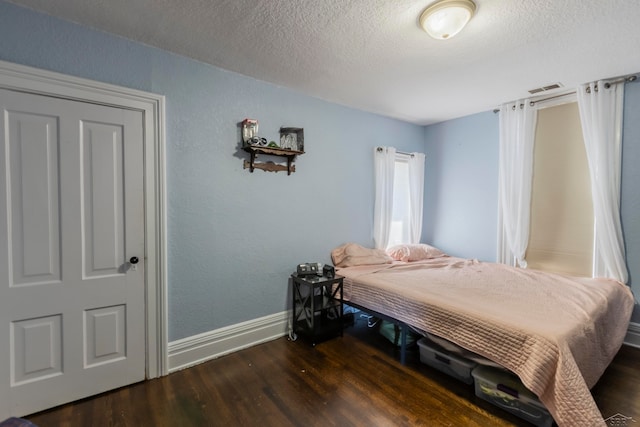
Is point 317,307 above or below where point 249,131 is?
below

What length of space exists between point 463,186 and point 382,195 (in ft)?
3.74

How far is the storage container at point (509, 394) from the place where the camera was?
1652 mm

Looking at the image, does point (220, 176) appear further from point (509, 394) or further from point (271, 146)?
point (509, 394)

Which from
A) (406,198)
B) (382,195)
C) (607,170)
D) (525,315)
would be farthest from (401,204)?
(525,315)

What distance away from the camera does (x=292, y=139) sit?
9.11 feet

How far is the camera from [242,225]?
101 inches

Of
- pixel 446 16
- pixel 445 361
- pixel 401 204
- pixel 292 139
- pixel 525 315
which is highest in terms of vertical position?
pixel 446 16

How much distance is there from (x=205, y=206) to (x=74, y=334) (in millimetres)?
1163

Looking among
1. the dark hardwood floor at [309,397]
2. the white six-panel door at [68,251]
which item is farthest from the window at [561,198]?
the white six-panel door at [68,251]

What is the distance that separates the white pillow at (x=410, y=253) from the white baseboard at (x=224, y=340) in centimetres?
149

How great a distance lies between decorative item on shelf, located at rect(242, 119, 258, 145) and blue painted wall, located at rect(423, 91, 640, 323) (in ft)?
8.91

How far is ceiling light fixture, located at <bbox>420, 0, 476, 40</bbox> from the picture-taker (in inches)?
62.0

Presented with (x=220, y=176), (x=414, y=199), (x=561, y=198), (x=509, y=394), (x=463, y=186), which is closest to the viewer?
(x=509, y=394)

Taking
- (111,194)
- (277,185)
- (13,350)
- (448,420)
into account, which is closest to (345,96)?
(277,185)
